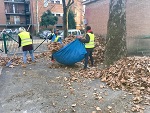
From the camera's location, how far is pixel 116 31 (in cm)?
645

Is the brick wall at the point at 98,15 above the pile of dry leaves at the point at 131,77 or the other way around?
above

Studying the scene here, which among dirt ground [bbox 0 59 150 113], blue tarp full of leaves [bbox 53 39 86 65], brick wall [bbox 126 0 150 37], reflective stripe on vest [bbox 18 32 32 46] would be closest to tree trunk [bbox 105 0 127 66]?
blue tarp full of leaves [bbox 53 39 86 65]

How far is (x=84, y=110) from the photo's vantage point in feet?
12.5

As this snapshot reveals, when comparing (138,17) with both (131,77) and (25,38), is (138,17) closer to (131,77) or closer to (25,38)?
(25,38)

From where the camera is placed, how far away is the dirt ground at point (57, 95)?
387 centimetres

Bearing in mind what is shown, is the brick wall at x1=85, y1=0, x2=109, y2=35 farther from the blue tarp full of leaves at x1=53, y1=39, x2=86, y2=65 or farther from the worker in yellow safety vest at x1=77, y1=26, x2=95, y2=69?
the blue tarp full of leaves at x1=53, y1=39, x2=86, y2=65

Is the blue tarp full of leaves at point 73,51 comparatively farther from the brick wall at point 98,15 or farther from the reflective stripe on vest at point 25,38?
the brick wall at point 98,15

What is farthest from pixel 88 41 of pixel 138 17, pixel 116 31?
pixel 138 17

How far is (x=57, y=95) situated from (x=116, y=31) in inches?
128

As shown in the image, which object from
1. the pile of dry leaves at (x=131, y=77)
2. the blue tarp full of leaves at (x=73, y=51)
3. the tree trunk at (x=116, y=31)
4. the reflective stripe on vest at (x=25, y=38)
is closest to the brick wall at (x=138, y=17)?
the tree trunk at (x=116, y=31)

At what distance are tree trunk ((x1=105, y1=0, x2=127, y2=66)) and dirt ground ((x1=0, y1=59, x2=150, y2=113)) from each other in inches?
56.4

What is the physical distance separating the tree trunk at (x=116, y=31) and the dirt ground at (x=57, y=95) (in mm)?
1433

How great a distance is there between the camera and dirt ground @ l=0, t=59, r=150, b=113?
3.87 m

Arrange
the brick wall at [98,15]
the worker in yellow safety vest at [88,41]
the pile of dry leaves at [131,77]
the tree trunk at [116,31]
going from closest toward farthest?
the pile of dry leaves at [131,77] → the tree trunk at [116,31] → the worker in yellow safety vest at [88,41] → the brick wall at [98,15]
